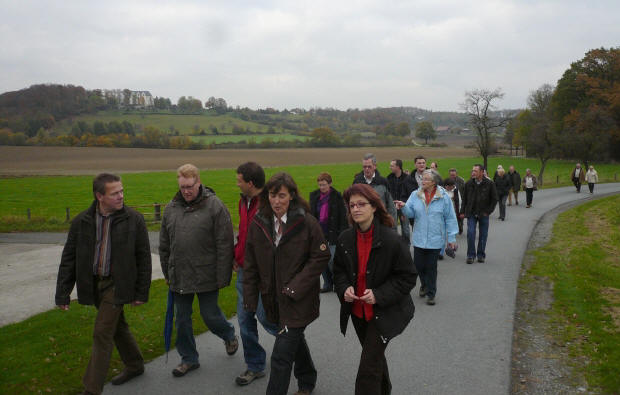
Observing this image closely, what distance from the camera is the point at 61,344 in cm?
529

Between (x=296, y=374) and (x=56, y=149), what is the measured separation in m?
70.4

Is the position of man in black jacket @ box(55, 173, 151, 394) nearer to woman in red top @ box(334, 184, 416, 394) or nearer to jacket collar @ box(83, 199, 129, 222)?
jacket collar @ box(83, 199, 129, 222)

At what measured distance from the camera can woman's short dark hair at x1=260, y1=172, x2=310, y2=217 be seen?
11.8ft

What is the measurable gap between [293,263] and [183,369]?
184 centimetres

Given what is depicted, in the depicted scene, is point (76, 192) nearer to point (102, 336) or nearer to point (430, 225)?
point (430, 225)

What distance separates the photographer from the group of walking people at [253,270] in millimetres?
3361

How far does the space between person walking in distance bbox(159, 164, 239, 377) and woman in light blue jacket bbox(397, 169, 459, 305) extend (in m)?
3.08

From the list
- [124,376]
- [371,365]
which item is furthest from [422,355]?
[124,376]

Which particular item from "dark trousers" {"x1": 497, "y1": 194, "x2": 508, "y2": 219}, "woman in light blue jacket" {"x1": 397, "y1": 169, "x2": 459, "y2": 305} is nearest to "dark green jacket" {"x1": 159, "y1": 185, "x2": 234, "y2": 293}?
"woman in light blue jacket" {"x1": 397, "y1": 169, "x2": 459, "y2": 305}

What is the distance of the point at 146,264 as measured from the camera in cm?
421

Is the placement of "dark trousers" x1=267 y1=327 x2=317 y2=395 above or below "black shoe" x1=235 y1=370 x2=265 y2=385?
above

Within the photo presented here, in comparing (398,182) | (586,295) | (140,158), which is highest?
(398,182)

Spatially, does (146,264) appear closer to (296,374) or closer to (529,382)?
(296,374)

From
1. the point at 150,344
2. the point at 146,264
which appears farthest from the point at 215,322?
the point at 150,344
